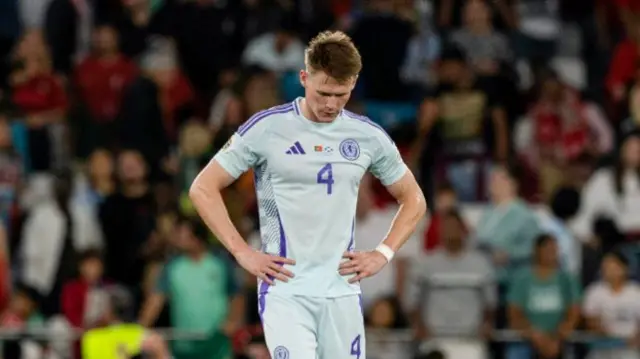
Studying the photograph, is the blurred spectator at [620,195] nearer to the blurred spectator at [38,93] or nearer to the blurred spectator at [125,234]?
the blurred spectator at [125,234]

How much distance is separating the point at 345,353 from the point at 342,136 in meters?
1.16

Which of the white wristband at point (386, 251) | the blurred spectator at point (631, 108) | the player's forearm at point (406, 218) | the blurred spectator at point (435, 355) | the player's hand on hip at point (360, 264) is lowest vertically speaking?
the blurred spectator at point (435, 355)

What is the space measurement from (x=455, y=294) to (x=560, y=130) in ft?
11.0

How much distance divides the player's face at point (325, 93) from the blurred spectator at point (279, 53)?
9.58 meters

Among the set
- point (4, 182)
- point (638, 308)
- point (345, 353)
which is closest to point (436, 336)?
point (638, 308)

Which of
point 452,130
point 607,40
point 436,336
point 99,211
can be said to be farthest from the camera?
Answer: point 607,40

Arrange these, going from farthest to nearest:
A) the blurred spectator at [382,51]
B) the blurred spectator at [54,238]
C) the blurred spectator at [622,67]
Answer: the blurred spectator at [622,67]
the blurred spectator at [382,51]
the blurred spectator at [54,238]

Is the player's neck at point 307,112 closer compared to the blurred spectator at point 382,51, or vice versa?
the player's neck at point 307,112

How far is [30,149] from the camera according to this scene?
17.9 meters

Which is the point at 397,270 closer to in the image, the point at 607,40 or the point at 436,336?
the point at 436,336

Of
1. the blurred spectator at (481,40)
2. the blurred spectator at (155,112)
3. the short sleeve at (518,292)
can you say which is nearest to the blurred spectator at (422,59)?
the blurred spectator at (481,40)

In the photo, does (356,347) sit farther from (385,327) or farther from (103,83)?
(103,83)

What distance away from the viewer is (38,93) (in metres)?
18.3

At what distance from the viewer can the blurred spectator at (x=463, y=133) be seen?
17.5 m
